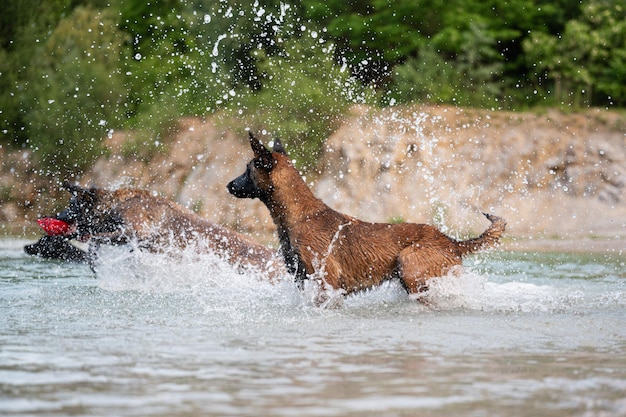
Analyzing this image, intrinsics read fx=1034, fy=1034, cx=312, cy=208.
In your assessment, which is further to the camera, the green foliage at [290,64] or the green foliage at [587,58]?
the green foliage at [290,64]

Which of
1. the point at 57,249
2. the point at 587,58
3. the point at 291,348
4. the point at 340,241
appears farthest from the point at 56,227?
the point at 587,58

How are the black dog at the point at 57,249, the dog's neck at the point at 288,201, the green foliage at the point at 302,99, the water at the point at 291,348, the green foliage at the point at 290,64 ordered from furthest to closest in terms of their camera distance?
the green foliage at the point at 290,64, the green foliage at the point at 302,99, the black dog at the point at 57,249, the dog's neck at the point at 288,201, the water at the point at 291,348

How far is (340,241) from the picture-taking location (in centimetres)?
902

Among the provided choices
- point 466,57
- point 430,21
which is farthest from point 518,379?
point 430,21

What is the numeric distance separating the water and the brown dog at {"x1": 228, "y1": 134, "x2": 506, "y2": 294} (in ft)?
0.76

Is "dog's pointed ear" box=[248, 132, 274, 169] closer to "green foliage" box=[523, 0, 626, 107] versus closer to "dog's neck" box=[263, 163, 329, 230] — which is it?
"dog's neck" box=[263, 163, 329, 230]

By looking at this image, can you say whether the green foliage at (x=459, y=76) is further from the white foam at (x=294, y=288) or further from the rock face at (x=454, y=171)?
the white foam at (x=294, y=288)

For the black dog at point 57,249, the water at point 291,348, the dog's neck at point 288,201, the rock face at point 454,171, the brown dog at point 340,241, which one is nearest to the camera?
the water at point 291,348

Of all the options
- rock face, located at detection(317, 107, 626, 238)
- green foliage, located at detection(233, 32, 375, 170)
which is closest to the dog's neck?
rock face, located at detection(317, 107, 626, 238)

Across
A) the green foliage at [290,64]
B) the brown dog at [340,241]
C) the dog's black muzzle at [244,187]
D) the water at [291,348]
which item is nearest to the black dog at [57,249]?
the water at [291,348]

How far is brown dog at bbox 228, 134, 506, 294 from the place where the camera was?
886 centimetres

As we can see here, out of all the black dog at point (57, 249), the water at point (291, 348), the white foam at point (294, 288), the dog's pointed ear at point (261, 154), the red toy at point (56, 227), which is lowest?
the water at point (291, 348)

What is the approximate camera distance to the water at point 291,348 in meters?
5.27

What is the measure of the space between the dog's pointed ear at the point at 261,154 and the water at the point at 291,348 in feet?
3.70
